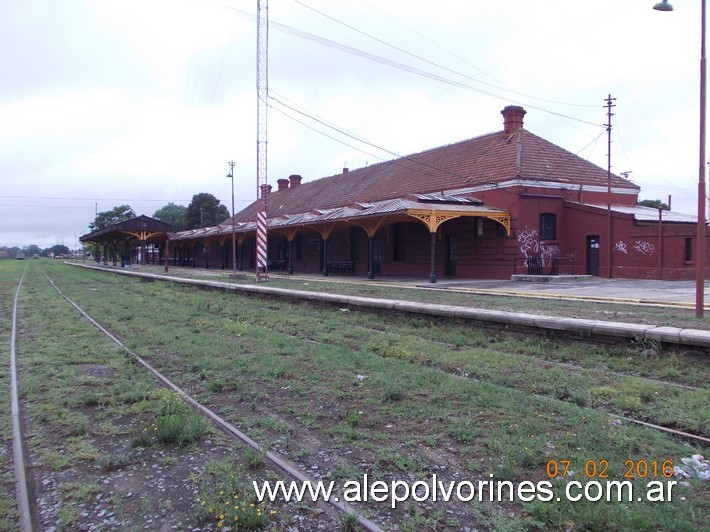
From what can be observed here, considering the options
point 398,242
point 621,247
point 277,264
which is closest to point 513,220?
point 621,247

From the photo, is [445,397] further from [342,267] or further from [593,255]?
[342,267]

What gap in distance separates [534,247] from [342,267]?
13405 mm

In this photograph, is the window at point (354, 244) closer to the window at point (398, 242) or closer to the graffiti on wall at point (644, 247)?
the window at point (398, 242)

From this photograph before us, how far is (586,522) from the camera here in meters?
3.18

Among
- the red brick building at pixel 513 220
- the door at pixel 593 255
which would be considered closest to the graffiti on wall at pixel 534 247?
the red brick building at pixel 513 220

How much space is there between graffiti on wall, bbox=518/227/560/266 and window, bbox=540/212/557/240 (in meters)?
0.42

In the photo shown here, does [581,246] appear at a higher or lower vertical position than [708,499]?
higher

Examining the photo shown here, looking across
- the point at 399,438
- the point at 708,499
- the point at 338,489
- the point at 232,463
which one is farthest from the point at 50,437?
the point at 708,499

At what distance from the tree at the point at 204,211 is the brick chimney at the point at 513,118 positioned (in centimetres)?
6487

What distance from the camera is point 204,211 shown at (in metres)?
85.9

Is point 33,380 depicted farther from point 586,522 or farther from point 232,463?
point 586,522

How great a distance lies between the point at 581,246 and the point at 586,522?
2512 centimetres

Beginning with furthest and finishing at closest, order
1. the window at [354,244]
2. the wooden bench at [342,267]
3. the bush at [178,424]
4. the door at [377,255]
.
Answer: the window at [354,244] < the wooden bench at [342,267] < the door at [377,255] < the bush at [178,424]

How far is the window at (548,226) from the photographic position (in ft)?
84.3
